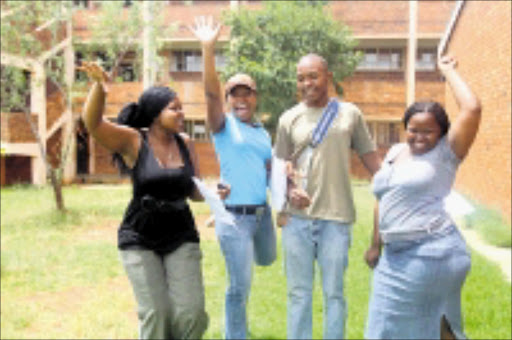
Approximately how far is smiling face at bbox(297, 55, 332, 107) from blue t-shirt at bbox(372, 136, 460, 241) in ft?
2.81

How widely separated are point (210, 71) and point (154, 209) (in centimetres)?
92

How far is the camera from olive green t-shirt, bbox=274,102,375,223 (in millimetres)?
3559

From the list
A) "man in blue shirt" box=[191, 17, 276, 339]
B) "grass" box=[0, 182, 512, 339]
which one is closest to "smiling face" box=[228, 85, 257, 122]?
"man in blue shirt" box=[191, 17, 276, 339]

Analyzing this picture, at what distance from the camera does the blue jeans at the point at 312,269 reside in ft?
11.5

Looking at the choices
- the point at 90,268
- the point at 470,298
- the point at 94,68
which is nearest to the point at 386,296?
the point at 94,68

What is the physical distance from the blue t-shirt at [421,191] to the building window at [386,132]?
20.9 m

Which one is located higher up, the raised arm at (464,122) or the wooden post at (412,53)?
the wooden post at (412,53)

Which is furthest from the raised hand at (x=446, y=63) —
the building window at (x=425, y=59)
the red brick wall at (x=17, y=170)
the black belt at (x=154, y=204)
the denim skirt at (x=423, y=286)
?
the building window at (x=425, y=59)

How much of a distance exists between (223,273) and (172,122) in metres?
4.02

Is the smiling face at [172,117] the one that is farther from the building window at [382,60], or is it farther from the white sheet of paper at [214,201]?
the building window at [382,60]

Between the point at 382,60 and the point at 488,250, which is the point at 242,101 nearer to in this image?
the point at 488,250

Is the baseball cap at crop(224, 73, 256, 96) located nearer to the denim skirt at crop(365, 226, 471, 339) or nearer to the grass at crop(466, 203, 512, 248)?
the denim skirt at crop(365, 226, 471, 339)

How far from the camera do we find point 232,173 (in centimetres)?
369

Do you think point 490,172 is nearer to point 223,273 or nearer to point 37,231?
point 223,273
